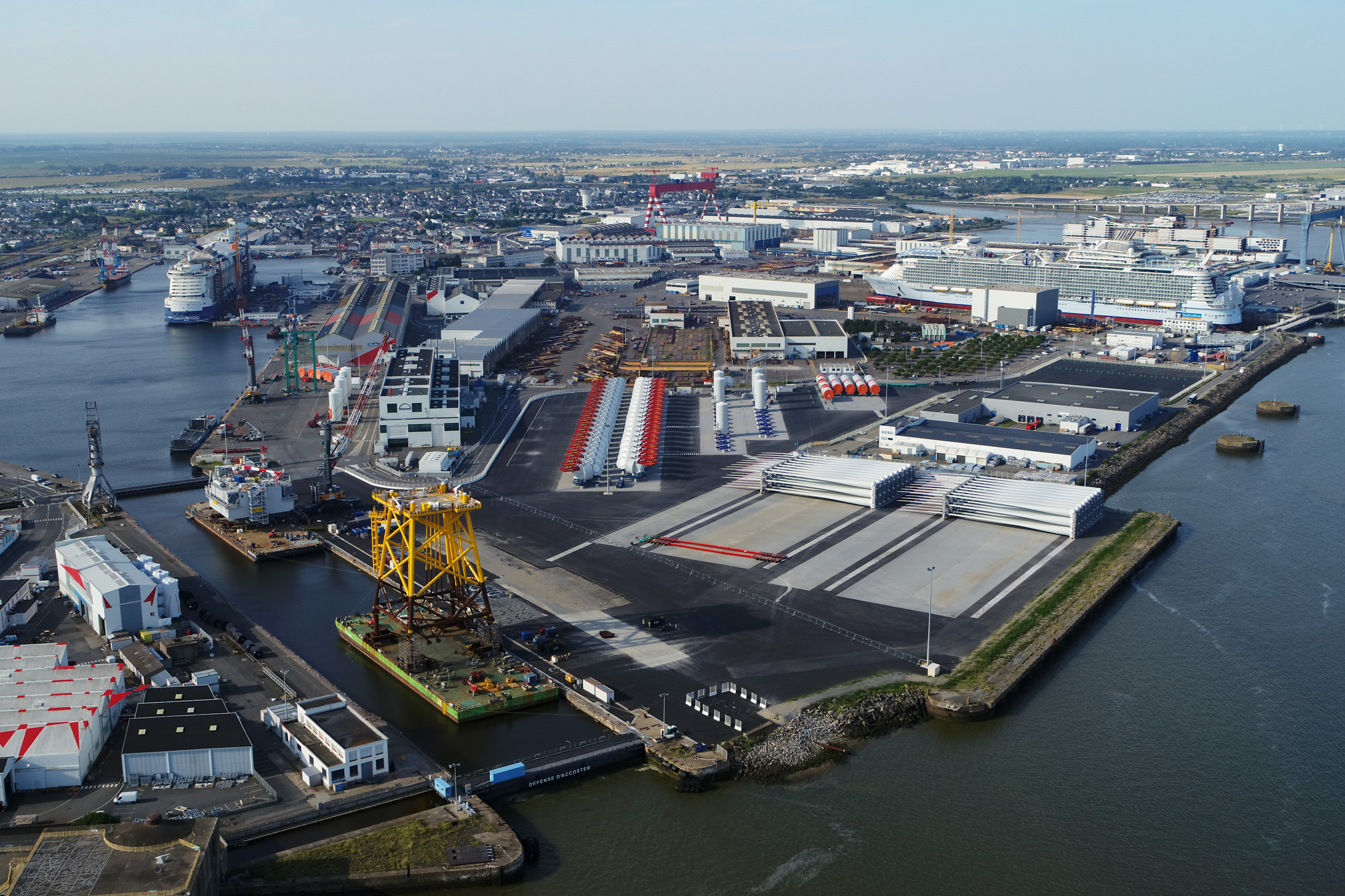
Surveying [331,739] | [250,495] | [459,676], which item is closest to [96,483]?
[250,495]

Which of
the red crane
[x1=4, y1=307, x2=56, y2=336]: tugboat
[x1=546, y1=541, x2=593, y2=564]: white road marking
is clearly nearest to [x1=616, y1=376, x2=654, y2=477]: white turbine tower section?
[x1=546, y1=541, x2=593, y2=564]: white road marking

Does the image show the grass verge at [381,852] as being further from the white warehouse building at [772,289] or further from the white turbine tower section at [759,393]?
the white warehouse building at [772,289]

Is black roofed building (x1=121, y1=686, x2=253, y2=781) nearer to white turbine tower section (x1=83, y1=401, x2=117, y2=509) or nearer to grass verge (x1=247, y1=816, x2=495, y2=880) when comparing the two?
grass verge (x1=247, y1=816, x2=495, y2=880)

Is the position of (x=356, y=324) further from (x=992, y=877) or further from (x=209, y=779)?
(x=992, y=877)

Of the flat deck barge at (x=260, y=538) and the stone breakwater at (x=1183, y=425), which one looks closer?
the flat deck barge at (x=260, y=538)

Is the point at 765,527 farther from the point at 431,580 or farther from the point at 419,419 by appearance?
the point at 419,419

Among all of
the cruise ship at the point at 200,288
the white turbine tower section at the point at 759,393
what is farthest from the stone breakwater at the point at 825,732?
the cruise ship at the point at 200,288

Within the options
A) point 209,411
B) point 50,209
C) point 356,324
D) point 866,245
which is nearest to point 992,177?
point 866,245
